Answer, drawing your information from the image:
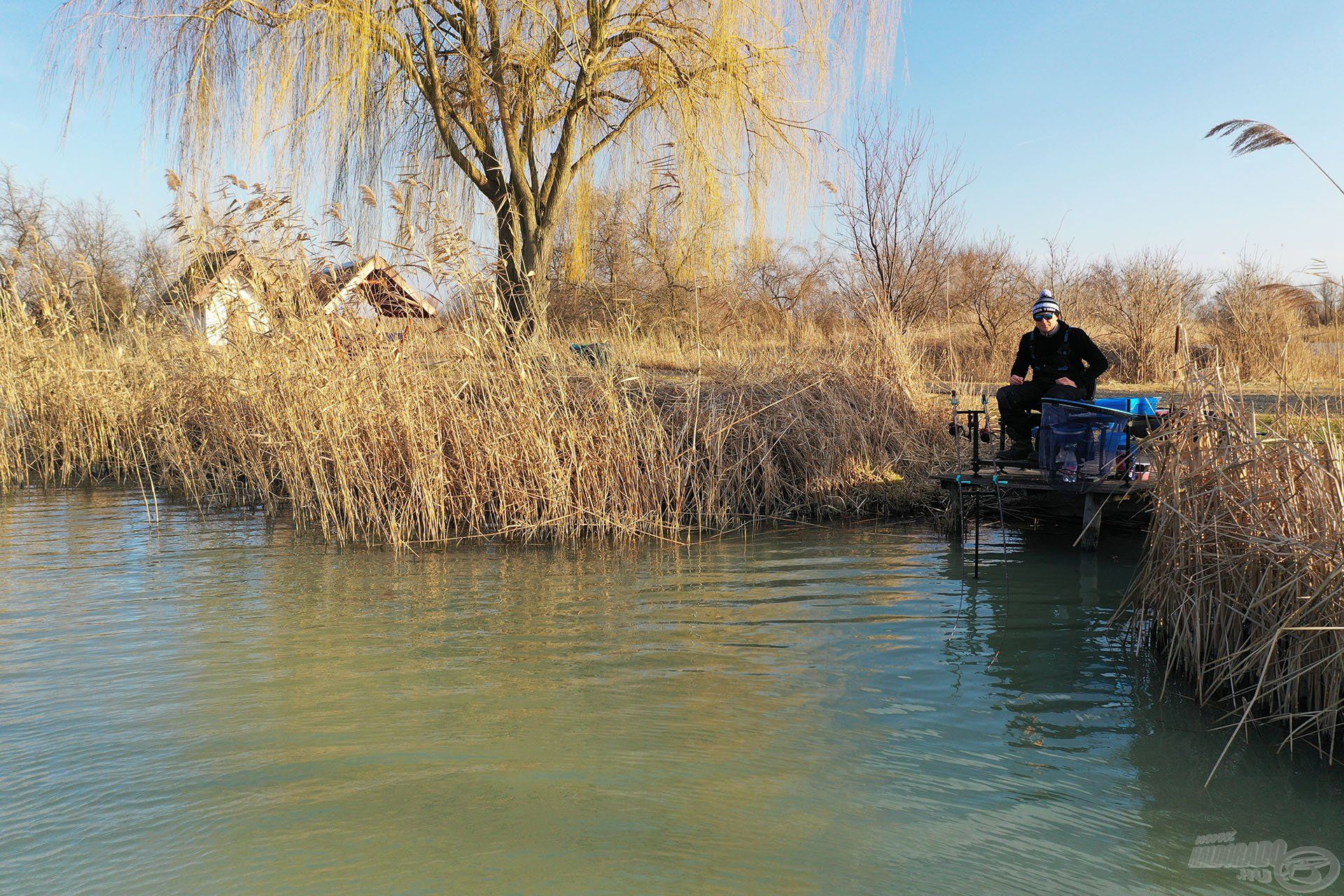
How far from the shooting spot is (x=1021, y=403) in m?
7.53

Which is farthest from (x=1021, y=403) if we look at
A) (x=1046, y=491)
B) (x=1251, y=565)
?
(x=1251, y=565)

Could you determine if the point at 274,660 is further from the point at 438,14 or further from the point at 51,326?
the point at 438,14

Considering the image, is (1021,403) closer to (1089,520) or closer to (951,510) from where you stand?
(951,510)

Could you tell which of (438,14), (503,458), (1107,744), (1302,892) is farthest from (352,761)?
(438,14)

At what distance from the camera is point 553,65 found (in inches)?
484

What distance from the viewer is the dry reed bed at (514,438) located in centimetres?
782

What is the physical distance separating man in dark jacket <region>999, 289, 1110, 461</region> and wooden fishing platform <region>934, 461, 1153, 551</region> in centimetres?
27

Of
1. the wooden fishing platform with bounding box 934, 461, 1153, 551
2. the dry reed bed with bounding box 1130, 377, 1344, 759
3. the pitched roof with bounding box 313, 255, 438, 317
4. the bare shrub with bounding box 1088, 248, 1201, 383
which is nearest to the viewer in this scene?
the dry reed bed with bounding box 1130, 377, 1344, 759

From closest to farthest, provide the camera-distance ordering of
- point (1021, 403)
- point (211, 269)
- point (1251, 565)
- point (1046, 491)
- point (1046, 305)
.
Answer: point (1251, 565), point (1046, 491), point (1046, 305), point (1021, 403), point (211, 269)

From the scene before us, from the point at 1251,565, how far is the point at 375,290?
6.50m

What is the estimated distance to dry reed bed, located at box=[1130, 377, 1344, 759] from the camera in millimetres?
3648

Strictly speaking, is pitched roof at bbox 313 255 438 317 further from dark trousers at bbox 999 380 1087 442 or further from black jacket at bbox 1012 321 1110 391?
black jacket at bbox 1012 321 1110 391

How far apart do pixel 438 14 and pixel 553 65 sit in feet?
6.54

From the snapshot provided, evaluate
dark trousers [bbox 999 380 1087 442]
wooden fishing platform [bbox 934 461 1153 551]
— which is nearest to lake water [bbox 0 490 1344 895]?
wooden fishing platform [bbox 934 461 1153 551]
